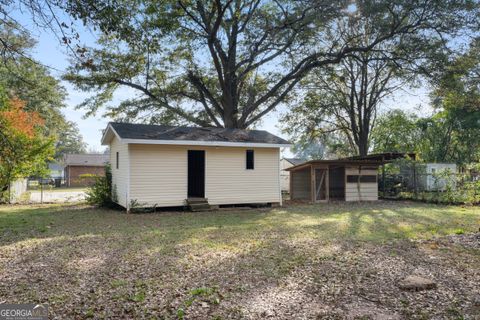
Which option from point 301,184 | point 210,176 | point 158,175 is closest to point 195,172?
point 210,176

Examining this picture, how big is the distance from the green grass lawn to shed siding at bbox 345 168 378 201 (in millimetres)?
6760

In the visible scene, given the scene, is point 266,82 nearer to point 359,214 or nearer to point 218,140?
point 218,140

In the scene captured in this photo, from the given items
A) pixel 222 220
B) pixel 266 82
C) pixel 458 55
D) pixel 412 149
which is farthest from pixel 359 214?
pixel 412 149

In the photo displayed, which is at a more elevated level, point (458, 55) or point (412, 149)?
point (458, 55)

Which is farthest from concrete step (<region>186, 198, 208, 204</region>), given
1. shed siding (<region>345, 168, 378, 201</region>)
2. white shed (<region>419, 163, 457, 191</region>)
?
white shed (<region>419, 163, 457, 191</region>)

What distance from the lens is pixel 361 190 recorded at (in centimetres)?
1509

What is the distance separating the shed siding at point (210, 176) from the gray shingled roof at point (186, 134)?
A: 35 centimetres

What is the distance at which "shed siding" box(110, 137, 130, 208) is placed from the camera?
10.7 meters

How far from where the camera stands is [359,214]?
34.0 ft

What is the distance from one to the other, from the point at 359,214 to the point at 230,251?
635cm

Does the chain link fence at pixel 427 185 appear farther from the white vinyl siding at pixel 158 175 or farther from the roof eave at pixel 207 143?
the white vinyl siding at pixel 158 175

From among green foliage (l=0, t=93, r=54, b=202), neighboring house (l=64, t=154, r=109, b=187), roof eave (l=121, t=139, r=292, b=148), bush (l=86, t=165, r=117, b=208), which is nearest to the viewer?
roof eave (l=121, t=139, r=292, b=148)

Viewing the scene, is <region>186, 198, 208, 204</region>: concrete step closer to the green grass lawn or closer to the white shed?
the green grass lawn

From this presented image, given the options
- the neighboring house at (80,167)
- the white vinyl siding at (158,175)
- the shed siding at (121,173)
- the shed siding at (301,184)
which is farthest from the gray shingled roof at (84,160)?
the white vinyl siding at (158,175)
